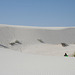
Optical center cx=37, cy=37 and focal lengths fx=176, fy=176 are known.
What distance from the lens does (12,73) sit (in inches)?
166

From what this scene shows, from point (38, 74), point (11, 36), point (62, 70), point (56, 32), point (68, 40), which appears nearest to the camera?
point (38, 74)

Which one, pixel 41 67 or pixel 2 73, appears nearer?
pixel 2 73

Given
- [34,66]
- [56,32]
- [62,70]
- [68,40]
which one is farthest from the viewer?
[56,32]

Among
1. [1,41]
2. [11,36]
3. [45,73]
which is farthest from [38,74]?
[11,36]

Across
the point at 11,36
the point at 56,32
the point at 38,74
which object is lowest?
the point at 38,74

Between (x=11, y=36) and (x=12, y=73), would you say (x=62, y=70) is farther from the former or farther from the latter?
(x=11, y=36)

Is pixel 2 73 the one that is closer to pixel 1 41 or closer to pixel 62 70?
pixel 62 70

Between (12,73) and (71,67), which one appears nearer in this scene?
(12,73)

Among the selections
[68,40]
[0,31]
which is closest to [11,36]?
[0,31]

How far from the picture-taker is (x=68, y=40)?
1735 inches

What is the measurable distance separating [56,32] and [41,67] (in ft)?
155

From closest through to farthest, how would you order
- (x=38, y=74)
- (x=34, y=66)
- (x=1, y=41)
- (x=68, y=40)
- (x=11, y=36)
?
(x=38, y=74)
(x=34, y=66)
(x=1, y=41)
(x=11, y=36)
(x=68, y=40)

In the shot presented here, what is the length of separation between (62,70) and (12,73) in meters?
1.32

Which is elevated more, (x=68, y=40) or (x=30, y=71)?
A: (x=68, y=40)
